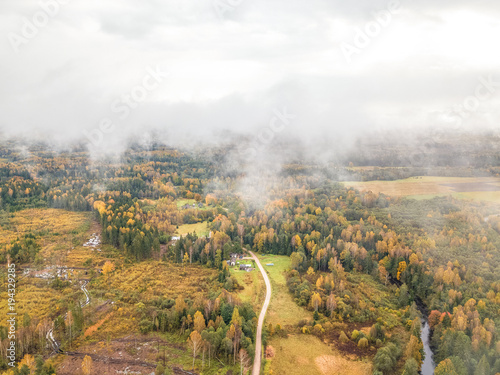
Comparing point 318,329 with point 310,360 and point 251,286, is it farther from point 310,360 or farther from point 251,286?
point 251,286

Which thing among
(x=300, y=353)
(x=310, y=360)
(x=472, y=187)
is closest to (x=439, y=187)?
(x=472, y=187)

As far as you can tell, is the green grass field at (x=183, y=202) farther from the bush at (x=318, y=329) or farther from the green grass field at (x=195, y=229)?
the bush at (x=318, y=329)

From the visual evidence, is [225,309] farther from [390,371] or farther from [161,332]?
[390,371]

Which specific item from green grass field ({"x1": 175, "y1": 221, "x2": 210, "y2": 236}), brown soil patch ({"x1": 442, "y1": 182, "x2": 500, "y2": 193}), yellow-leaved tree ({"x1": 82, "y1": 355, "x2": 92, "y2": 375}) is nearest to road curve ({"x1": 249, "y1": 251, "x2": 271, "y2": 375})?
yellow-leaved tree ({"x1": 82, "y1": 355, "x2": 92, "y2": 375})

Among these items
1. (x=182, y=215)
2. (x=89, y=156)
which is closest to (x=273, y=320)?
(x=182, y=215)

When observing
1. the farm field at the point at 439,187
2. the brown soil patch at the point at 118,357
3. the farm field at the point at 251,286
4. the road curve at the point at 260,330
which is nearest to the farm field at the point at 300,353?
the road curve at the point at 260,330
